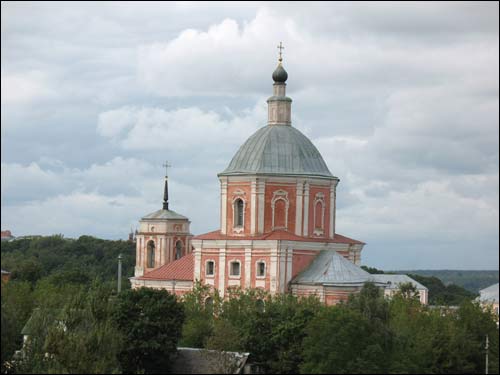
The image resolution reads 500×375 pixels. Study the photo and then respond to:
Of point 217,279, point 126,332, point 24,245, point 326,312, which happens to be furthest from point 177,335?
point 24,245

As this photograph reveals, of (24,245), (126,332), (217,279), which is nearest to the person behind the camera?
(126,332)

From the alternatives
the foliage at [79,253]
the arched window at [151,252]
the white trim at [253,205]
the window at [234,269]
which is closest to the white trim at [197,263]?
the window at [234,269]

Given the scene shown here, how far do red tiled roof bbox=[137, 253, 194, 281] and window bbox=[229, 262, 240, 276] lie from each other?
145 inches

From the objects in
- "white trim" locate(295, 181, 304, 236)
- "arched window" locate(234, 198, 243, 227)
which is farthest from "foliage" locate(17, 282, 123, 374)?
"white trim" locate(295, 181, 304, 236)

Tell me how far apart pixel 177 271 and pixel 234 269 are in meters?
5.35

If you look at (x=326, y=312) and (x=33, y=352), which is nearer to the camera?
(x=33, y=352)

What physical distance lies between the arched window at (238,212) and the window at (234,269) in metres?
1.87

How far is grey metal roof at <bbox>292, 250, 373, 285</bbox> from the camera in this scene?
54344 millimetres

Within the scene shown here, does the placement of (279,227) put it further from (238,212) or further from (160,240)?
(160,240)

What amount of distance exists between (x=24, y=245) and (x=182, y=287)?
5111 cm

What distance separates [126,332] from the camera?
42.8m

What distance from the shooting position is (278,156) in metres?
57.6

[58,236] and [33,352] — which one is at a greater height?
[58,236]

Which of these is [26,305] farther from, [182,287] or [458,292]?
[458,292]
